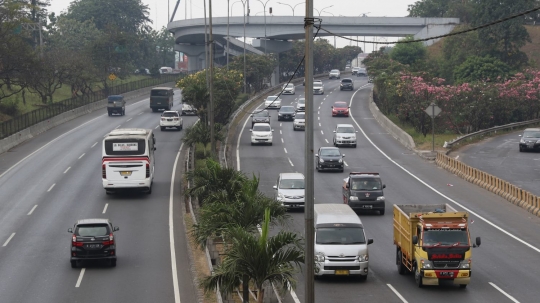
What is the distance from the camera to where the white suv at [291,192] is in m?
38.3

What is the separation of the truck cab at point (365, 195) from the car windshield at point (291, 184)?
2.44 m

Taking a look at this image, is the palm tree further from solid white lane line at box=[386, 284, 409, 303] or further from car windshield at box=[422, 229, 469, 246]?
car windshield at box=[422, 229, 469, 246]

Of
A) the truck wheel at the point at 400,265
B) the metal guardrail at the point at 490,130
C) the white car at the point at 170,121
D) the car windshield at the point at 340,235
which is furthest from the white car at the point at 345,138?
the car windshield at the point at 340,235

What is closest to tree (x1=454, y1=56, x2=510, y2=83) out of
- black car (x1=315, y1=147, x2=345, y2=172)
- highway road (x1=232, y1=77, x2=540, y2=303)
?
highway road (x1=232, y1=77, x2=540, y2=303)

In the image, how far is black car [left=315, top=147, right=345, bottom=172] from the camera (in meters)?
50.6

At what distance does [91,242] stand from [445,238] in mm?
11827

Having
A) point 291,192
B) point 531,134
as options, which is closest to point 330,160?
point 291,192

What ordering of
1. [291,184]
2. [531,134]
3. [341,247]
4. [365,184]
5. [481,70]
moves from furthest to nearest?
[481,70] < [531,134] < [291,184] < [365,184] < [341,247]

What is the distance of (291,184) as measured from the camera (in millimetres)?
39000

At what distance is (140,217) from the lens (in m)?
37.3

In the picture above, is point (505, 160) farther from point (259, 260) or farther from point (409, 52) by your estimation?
point (409, 52)

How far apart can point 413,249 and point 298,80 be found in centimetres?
11213

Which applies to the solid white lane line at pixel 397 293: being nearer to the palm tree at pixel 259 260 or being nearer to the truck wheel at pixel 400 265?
the truck wheel at pixel 400 265

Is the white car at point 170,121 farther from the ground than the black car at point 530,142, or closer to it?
farther from the ground
